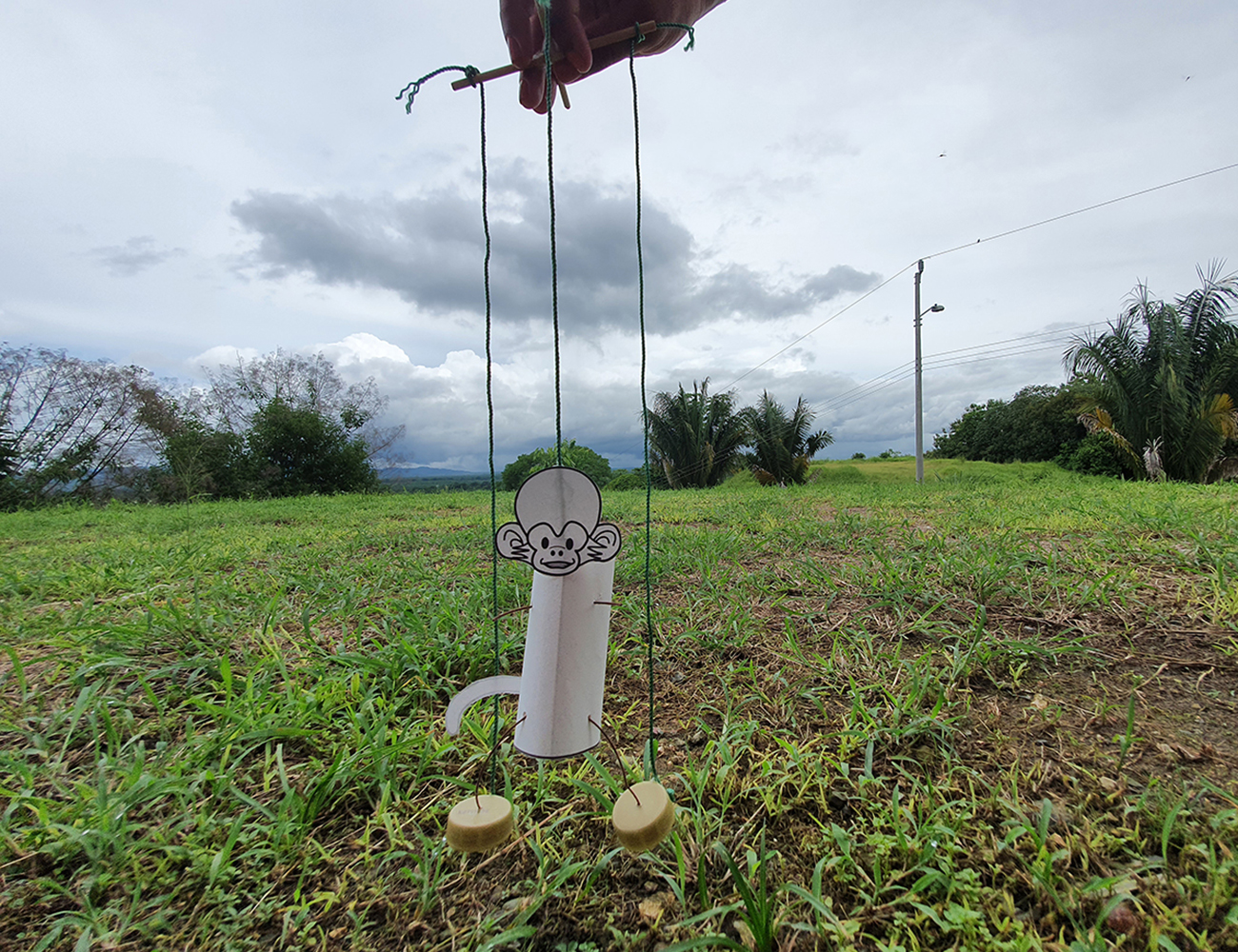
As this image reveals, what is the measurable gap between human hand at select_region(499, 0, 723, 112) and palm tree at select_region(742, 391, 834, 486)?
11.3 m

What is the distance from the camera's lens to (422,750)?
1.15 meters

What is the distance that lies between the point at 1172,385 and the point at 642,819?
35.0ft

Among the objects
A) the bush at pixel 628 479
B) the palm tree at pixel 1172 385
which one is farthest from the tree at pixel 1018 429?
the bush at pixel 628 479

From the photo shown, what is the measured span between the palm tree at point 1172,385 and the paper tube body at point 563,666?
407 inches

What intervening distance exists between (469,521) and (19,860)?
3579mm

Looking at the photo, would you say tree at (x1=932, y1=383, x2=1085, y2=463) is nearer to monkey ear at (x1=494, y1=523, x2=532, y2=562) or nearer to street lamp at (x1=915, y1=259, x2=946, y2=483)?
street lamp at (x1=915, y1=259, x2=946, y2=483)

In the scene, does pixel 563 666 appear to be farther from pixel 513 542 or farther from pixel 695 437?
pixel 695 437

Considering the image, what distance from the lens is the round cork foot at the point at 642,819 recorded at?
67 cm

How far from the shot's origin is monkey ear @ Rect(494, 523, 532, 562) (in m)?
0.77

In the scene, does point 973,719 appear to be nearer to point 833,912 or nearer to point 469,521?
point 833,912

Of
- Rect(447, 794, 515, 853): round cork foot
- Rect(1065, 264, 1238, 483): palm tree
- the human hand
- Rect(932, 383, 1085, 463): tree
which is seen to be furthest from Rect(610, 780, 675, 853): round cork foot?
Rect(932, 383, 1085, 463): tree

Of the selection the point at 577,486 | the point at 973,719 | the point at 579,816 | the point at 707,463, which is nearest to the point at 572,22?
the point at 577,486

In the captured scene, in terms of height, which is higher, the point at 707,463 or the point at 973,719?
the point at 707,463

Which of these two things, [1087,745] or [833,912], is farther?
[1087,745]
